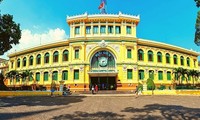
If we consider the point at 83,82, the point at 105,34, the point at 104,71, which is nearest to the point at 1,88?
the point at 83,82

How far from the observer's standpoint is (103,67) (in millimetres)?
41469

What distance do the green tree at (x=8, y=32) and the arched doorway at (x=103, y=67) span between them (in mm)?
20913

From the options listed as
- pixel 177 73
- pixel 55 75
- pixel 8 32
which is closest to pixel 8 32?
pixel 8 32

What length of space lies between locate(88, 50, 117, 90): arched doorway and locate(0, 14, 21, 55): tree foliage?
68.6 feet

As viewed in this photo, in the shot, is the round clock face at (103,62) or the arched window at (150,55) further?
the arched window at (150,55)

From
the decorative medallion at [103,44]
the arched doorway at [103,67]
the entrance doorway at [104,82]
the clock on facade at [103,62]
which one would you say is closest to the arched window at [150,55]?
the arched doorway at [103,67]

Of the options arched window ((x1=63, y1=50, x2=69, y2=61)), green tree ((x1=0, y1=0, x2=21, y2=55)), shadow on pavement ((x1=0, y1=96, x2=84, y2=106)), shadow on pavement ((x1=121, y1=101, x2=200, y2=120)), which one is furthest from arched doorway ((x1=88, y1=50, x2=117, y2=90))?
shadow on pavement ((x1=121, y1=101, x2=200, y2=120))

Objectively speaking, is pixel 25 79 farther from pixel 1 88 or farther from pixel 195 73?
pixel 195 73

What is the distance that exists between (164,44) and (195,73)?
8.53m

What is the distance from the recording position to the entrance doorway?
42000mm

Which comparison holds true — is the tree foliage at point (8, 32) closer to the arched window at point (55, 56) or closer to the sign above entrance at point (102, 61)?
the sign above entrance at point (102, 61)

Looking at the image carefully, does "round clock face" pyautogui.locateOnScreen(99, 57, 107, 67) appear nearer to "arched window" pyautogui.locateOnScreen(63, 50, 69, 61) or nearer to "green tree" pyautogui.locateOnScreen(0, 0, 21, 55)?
"arched window" pyautogui.locateOnScreen(63, 50, 69, 61)

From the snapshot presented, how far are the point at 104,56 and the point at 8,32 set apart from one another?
23.1 meters

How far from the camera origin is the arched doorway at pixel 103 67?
1626 inches
